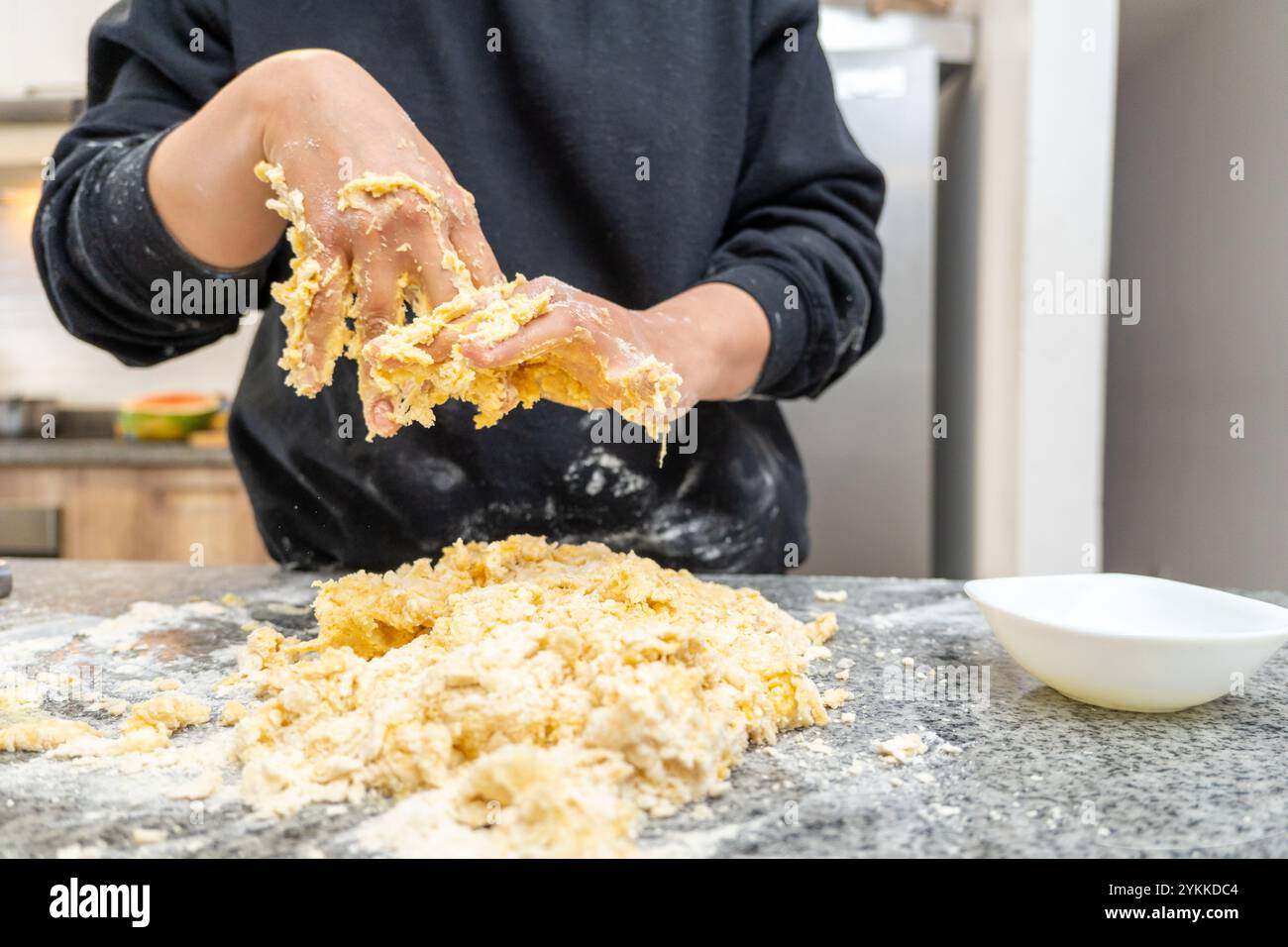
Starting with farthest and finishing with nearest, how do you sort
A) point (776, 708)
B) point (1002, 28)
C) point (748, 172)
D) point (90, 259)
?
point (1002, 28)
point (748, 172)
point (90, 259)
point (776, 708)

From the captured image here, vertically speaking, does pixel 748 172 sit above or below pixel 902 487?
above

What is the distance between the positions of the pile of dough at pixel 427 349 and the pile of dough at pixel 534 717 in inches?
6.4

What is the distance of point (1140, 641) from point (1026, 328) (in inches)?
58.7

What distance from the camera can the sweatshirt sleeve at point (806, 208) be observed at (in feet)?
3.80

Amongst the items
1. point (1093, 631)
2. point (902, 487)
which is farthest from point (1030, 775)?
point (902, 487)

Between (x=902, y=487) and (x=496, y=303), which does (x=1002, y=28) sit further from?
(x=496, y=303)

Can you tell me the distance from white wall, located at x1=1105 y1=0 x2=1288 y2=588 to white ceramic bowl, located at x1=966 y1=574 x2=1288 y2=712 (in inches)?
45.9

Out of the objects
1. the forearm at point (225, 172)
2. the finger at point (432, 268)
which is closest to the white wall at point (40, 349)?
the forearm at point (225, 172)

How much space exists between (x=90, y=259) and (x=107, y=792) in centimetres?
64

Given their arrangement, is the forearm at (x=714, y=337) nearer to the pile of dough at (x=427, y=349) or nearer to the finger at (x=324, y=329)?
the pile of dough at (x=427, y=349)

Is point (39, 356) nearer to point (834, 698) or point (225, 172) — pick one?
point (225, 172)

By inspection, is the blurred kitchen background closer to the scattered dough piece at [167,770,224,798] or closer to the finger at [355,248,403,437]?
the finger at [355,248,403,437]

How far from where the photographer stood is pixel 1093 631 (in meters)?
0.67

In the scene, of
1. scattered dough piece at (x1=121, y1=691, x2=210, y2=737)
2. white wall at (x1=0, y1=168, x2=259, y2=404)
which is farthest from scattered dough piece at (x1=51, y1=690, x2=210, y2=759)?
white wall at (x1=0, y1=168, x2=259, y2=404)
